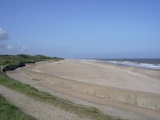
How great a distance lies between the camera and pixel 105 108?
14188 mm

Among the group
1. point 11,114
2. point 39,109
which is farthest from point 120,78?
point 11,114

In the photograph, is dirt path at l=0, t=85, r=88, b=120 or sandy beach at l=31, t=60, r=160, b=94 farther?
sandy beach at l=31, t=60, r=160, b=94

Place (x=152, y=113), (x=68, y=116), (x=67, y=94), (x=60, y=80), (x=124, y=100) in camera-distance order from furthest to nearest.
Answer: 1. (x=60, y=80)
2. (x=67, y=94)
3. (x=124, y=100)
4. (x=152, y=113)
5. (x=68, y=116)

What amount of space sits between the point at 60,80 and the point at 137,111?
422 inches

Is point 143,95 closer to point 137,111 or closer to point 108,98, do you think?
point 137,111

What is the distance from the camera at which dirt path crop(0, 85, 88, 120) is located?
10353mm

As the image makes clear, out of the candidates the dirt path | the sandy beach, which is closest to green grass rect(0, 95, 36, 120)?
the dirt path

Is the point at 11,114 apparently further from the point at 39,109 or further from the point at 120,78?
the point at 120,78

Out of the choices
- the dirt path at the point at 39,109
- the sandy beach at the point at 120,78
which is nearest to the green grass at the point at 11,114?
the dirt path at the point at 39,109

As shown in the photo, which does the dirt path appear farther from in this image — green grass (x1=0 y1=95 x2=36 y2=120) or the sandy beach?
the sandy beach

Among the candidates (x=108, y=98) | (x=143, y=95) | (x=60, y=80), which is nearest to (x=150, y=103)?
(x=143, y=95)

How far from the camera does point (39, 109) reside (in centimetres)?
1149

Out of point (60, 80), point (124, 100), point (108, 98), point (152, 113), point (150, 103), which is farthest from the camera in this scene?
point (60, 80)

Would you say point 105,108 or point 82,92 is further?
point 82,92
